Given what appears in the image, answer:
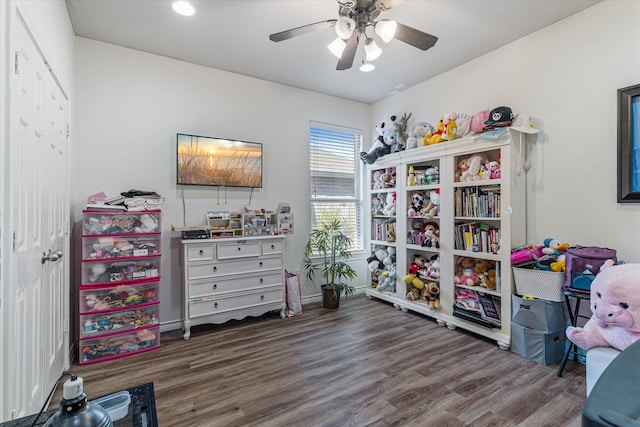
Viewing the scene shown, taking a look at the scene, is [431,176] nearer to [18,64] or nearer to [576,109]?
[576,109]

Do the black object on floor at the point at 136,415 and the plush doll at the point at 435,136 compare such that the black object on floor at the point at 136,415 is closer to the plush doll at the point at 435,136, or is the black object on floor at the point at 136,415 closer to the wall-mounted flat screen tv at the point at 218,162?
the wall-mounted flat screen tv at the point at 218,162

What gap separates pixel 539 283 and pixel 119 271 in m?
3.56

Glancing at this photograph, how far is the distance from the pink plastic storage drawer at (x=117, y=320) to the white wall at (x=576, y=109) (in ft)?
11.8

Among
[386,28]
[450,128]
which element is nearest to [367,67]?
[450,128]

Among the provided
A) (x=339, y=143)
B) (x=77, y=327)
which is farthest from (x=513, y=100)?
(x=77, y=327)

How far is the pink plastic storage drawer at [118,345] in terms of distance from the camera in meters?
2.50

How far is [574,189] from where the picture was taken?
2561 millimetres

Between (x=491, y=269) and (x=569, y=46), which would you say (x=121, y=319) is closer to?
(x=491, y=269)

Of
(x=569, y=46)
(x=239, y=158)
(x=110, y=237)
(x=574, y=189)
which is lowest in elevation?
(x=110, y=237)

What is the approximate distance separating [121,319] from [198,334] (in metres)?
0.72

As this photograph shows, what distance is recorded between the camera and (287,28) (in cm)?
269

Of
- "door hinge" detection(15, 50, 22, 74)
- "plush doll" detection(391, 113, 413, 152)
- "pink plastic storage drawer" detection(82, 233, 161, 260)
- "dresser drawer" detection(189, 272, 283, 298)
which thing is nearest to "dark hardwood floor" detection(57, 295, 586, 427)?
"dresser drawer" detection(189, 272, 283, 298)

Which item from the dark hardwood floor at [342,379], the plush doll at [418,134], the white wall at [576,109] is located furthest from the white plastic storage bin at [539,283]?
the plush doll at [418,134]

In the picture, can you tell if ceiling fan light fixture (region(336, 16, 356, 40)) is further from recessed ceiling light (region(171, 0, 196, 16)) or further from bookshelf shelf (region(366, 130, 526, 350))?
bookshelf shelf (region(366, 130, 526, 350))
